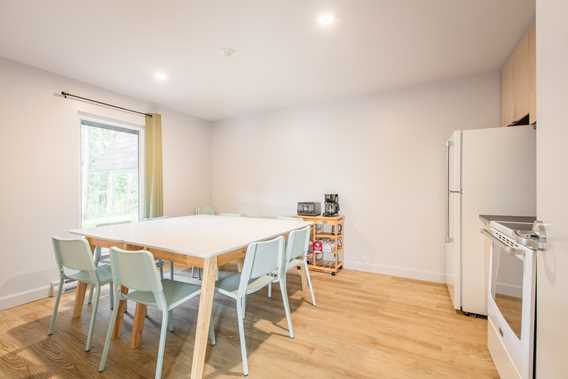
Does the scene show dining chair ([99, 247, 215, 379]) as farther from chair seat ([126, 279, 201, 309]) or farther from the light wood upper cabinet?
the light wood upper cabinet

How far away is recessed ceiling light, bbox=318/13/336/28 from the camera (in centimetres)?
197

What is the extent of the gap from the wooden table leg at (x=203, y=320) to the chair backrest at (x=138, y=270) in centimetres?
27

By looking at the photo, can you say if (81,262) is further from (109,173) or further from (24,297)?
(109,173)

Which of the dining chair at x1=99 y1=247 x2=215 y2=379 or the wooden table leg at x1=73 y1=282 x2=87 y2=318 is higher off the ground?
the dining chair at x1=99 y1=247 x2=215 y2=379

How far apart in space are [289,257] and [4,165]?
2898 millimetres

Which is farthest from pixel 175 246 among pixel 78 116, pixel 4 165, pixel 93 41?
pixel 78 116

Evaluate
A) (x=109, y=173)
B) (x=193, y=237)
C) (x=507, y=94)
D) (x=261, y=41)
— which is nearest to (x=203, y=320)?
(x=193, y=237)

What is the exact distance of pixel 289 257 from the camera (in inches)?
86.4

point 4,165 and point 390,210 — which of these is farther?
point 390,210

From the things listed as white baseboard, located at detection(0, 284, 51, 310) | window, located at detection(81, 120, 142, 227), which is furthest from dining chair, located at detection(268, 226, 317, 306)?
white baseboard, located at detection(0, 284, 51, 310)

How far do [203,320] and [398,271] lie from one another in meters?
2.74

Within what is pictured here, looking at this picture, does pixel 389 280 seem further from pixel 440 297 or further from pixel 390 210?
pixel 390 210

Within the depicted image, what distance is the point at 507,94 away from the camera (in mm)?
2676

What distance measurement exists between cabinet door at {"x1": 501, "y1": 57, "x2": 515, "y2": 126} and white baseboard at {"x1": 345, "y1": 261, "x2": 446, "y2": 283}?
72.8 inches
